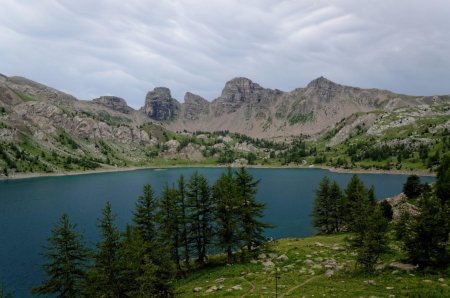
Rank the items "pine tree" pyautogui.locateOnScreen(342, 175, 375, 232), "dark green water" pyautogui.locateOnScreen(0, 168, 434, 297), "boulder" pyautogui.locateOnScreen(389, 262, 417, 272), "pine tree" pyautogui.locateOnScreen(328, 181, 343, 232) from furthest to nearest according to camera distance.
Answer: "pine tree" pyautogui.locateOnScreen(328, 181, 343, 232)
"dark green water" pyautogui.locateOnScreen(0, 168, 434, 297)
"pine tree" pyautogui.locateOnScreen(342, 175, 375, 232)
"boulder" pyautogui.locateOnScreen(389, 262, 417, 272)

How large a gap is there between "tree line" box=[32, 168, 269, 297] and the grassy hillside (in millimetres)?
3869

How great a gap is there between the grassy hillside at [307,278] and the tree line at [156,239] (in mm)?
3869

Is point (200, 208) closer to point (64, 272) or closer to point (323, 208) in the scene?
point (64, 272)

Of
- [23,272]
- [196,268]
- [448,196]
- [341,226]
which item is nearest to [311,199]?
[341,226]

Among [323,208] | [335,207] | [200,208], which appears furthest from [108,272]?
[335,207]

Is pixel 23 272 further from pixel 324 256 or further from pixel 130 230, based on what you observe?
pixel 324 256

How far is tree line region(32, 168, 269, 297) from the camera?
1559 inches

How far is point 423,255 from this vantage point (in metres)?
35.6

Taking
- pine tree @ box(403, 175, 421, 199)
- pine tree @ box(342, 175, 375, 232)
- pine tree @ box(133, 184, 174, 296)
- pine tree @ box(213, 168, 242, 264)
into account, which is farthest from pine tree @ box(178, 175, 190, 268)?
pine tree @ box(403, 175, 421, 199)

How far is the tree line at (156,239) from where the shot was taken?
39.6 metres

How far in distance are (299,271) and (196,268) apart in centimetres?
2090

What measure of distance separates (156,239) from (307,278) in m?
24.9

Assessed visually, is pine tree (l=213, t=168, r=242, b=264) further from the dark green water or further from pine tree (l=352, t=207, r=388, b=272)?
the dark green water

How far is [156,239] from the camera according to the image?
5416 centimetres
